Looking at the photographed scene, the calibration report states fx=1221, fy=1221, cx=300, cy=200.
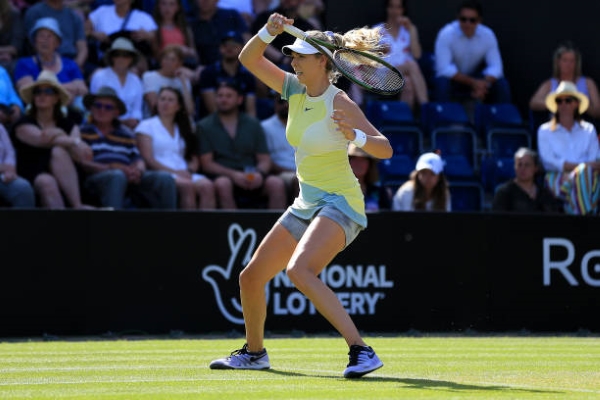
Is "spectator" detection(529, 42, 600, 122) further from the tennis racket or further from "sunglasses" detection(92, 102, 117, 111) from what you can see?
the tennis racket

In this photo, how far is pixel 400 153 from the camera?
1404 centimetres

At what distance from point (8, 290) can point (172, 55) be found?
359 cm

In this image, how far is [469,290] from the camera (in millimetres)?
11664

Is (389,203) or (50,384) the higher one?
(389,203)

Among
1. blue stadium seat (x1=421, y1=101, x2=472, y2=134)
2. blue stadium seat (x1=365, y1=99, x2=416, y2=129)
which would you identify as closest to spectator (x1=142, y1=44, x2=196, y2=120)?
blue stadium seat (x1=365, y1=99, x2=416, y2=129)

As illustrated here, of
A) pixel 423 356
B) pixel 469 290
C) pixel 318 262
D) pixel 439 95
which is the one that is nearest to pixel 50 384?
pixel 318 262

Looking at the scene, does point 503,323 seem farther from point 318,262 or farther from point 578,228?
point 318,262

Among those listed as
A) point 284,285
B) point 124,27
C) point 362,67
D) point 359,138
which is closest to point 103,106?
point 124,27

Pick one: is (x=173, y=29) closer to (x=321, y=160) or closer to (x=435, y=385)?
(x=321, y=160)

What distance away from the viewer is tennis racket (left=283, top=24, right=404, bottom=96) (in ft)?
22.9

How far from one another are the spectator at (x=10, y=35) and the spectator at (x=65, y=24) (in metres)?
0.10

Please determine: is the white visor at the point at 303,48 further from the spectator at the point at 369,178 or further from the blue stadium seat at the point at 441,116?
the blue stadium seat at the point at 441,116

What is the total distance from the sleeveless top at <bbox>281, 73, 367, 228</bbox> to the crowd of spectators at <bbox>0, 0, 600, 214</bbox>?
481cm

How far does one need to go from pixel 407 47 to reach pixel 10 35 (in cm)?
464
